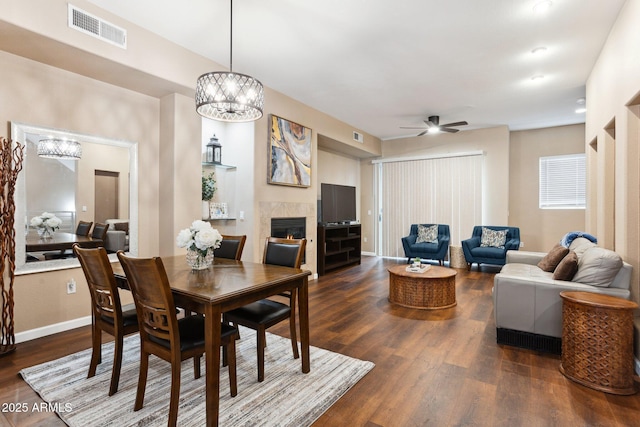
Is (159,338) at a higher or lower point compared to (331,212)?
lower

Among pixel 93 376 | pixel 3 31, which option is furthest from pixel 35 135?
pixel 93 376

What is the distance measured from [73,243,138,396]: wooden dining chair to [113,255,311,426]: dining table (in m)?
0.16

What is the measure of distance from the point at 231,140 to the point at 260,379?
3.60 meters

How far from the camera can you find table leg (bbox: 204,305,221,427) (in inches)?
67.4

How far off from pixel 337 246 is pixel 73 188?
14.6 ft

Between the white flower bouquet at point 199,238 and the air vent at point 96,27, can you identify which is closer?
the white flower bouquet at point 199,238

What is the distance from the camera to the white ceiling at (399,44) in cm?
288

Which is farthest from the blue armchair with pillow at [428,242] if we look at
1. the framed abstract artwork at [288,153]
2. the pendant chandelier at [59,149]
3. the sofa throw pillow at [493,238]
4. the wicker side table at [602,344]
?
the pendant chandelier at [59,149]

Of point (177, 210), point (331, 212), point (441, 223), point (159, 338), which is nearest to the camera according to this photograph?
point (159, 338)

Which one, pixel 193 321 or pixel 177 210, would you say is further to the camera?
pixel 177 210

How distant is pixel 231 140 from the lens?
494 cm

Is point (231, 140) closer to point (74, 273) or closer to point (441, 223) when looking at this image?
point (74, 273)

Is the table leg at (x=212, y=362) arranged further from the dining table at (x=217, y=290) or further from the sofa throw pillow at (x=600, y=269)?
the sofa throw pillow at (x=600, y=269)

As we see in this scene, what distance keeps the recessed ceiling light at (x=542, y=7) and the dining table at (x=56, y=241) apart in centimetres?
482
